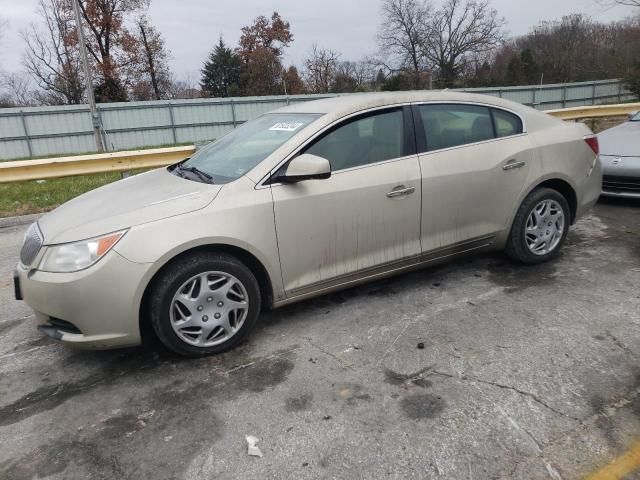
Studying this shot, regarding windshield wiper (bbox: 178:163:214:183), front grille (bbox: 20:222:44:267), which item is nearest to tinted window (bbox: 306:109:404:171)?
windshield wiper (bbox: 178:163:214:183)

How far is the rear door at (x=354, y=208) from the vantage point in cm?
318

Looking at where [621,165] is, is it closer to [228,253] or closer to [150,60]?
[228,253]

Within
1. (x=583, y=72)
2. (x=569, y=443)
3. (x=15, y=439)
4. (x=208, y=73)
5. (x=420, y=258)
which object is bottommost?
(x=569, y=443)

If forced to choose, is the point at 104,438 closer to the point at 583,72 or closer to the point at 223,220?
the point at 223,220

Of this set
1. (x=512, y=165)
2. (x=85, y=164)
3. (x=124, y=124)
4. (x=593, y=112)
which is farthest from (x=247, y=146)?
(x=124, y=124)

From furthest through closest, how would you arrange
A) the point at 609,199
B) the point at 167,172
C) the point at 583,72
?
1. the point at 583,72
2. the point at 609,199
3. the point at 167,172

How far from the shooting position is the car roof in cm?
352

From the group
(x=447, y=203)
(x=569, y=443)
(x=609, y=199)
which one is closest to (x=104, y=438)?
(x=569, y=443)

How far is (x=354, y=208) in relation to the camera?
A: 334cm

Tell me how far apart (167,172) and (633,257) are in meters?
4.17

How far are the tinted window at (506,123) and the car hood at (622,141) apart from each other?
2.78 metres

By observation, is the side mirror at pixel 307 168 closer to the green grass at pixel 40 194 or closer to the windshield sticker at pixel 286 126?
the windshield sticker at pixel 286 126

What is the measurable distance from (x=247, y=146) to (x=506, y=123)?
7.12ft

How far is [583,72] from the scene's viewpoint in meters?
40.8
